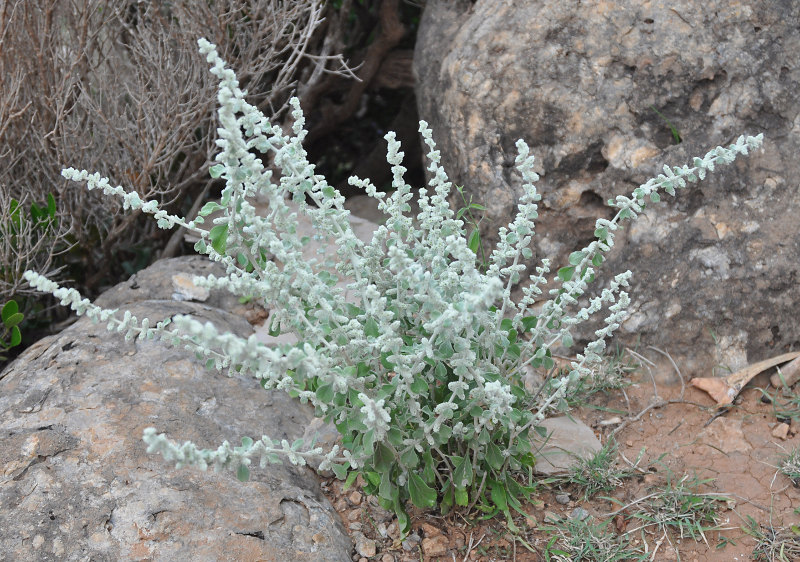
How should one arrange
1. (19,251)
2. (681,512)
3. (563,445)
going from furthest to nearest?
(19,251) → (563,445) → (681,512)

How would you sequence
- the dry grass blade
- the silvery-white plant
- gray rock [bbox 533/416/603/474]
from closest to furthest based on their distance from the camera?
the silvery-white plant → gray rock [bbox 533/416/603/474] → the dry grass blade

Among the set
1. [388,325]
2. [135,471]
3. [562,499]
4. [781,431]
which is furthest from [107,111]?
[781,431]

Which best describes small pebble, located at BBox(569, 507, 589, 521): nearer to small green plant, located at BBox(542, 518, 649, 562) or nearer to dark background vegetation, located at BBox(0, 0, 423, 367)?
small green plant, located at BBox(542, 518, 649, 562)

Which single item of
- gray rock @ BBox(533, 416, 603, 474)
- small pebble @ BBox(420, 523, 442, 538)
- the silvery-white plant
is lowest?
small pebble @ BBox(420, 523, 442, 538)

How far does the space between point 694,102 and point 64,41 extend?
2853mm

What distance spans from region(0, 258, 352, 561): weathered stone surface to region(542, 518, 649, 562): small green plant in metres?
0.63

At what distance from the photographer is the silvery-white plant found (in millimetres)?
1851

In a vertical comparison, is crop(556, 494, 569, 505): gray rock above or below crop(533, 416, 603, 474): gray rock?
below

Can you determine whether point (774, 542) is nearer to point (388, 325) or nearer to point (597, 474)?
point (597, 474)

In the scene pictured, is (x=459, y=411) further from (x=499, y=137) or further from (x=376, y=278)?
(x=499, y=137)

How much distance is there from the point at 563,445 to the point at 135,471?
1.42m

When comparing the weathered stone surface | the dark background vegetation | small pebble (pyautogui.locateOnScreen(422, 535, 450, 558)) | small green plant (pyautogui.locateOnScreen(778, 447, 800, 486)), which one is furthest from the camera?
the dark background vegetation

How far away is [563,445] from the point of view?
107 inches

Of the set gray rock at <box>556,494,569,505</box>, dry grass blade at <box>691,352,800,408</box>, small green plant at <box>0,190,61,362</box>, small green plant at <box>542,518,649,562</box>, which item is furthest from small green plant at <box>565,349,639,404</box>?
small green plant at <box>0,190,61,362</box>
